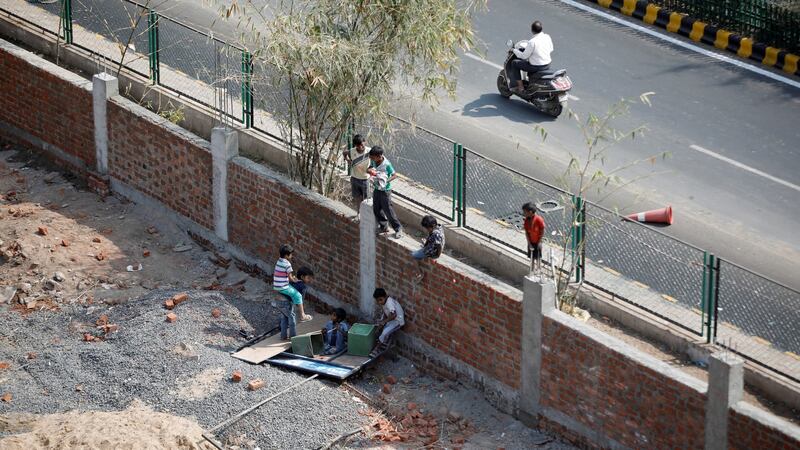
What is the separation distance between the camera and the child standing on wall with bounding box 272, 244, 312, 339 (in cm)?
1752

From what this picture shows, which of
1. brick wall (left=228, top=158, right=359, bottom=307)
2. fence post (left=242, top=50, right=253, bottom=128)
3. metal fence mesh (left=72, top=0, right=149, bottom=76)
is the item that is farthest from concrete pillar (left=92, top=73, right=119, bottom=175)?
brick wall (left=228, top=158, right=359, bottom=307)


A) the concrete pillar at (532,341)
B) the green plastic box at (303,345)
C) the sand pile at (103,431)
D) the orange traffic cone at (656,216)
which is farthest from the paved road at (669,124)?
the sand pile at (103,431)

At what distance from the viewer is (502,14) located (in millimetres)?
25656

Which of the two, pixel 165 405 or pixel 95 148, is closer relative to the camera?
pixel 165 405

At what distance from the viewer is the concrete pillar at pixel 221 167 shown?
19094 millimetres

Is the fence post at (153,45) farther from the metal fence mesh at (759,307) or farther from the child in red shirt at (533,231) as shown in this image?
the metal fence mesh at (759,307)

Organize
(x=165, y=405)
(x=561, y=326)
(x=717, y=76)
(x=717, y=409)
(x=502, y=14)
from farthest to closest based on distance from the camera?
(x=502, y=14), (x=717, y=76), (x=165, y=405), (x=561, y=326), (x=717, y=409)

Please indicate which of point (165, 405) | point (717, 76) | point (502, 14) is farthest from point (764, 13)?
point (165, 405)

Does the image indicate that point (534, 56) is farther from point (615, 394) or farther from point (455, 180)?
point (615, 394)

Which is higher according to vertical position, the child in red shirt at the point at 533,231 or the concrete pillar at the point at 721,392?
the child in red shirt at the point at 533,231

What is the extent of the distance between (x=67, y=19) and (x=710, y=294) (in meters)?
12.8

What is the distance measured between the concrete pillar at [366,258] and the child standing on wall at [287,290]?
836mm

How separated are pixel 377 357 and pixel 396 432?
4.62ft

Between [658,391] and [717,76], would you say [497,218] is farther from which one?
[717,76]
